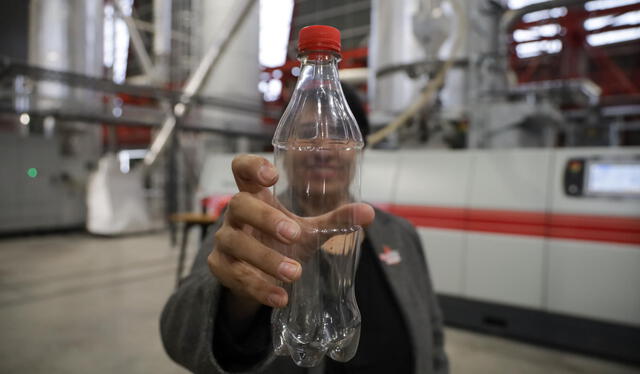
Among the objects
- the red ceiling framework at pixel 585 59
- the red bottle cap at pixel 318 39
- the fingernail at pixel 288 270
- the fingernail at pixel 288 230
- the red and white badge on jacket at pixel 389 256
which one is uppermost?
the red ceiling framework at pixel 585 59

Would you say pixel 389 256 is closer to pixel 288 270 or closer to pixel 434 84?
pixel 288 270

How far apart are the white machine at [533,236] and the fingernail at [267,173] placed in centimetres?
276

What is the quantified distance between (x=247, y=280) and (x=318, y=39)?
291mm

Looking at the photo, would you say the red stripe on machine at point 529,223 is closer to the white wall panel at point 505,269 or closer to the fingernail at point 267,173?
the white wall panel at point 505,269

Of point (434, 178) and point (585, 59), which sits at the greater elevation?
point (585, 59)

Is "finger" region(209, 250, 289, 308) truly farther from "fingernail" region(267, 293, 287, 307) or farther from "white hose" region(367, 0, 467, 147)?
"white hose" region(367, 0, 467, 147)

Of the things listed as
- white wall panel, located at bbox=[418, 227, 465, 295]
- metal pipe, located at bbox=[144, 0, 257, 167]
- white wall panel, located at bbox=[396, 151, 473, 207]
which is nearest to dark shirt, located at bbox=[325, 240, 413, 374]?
white wall panel, located at bbox=[418, 227, 465, 295]

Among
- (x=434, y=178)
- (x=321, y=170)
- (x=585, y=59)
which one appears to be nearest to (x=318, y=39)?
(x=321, y=170)

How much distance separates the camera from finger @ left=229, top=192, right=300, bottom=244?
44 cm

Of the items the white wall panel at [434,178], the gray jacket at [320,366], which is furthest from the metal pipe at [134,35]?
the gray jacket at [320,366]

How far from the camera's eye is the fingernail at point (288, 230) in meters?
0.44

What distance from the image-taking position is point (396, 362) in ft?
3.39

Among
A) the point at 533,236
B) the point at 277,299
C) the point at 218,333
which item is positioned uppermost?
the point at 277,299

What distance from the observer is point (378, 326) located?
1.05m
